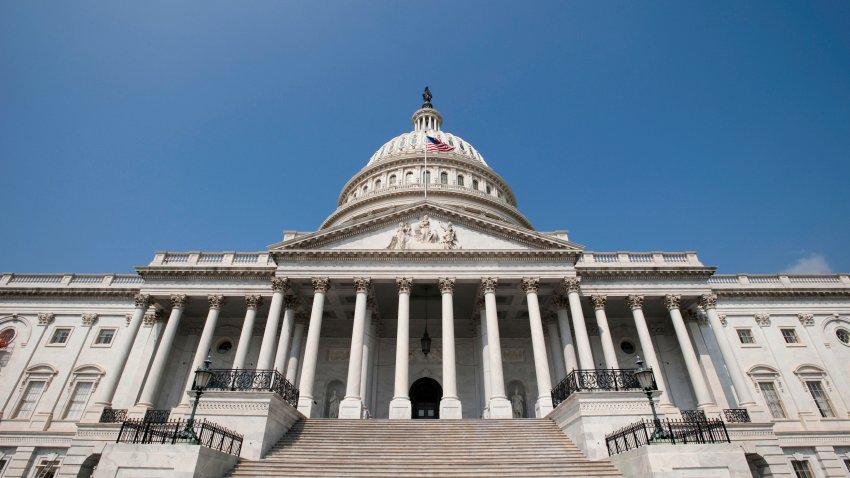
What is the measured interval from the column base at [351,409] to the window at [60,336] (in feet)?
77.4

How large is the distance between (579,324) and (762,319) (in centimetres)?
1703

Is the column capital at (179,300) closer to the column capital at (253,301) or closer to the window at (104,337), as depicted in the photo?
the column capital at (253,301)

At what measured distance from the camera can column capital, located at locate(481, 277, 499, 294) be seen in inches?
1075

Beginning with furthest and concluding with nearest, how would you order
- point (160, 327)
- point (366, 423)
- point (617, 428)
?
point (160, 327) < point (366, 423) < point (617, 428)

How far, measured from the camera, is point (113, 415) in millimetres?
25125

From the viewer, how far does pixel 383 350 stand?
109 feet

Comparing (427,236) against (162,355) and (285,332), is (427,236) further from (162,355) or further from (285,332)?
(162,355)

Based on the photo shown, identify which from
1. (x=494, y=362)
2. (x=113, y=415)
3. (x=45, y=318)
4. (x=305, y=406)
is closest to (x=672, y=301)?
(x=494, y=362)

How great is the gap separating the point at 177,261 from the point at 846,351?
47.9 m

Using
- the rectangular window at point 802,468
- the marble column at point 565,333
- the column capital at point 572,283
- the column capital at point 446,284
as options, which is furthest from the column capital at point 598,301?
the rectangular window at point 802,468

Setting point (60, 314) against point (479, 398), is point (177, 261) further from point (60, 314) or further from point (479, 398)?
point (479, 398)

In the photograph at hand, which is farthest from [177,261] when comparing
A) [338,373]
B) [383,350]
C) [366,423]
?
[366,423]

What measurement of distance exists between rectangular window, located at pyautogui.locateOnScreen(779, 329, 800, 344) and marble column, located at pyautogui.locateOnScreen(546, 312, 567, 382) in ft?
56.0

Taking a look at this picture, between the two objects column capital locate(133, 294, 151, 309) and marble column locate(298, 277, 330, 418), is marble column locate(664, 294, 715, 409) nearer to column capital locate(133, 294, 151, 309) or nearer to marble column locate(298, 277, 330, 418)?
marble column locate(298, 277, 330, 418)
